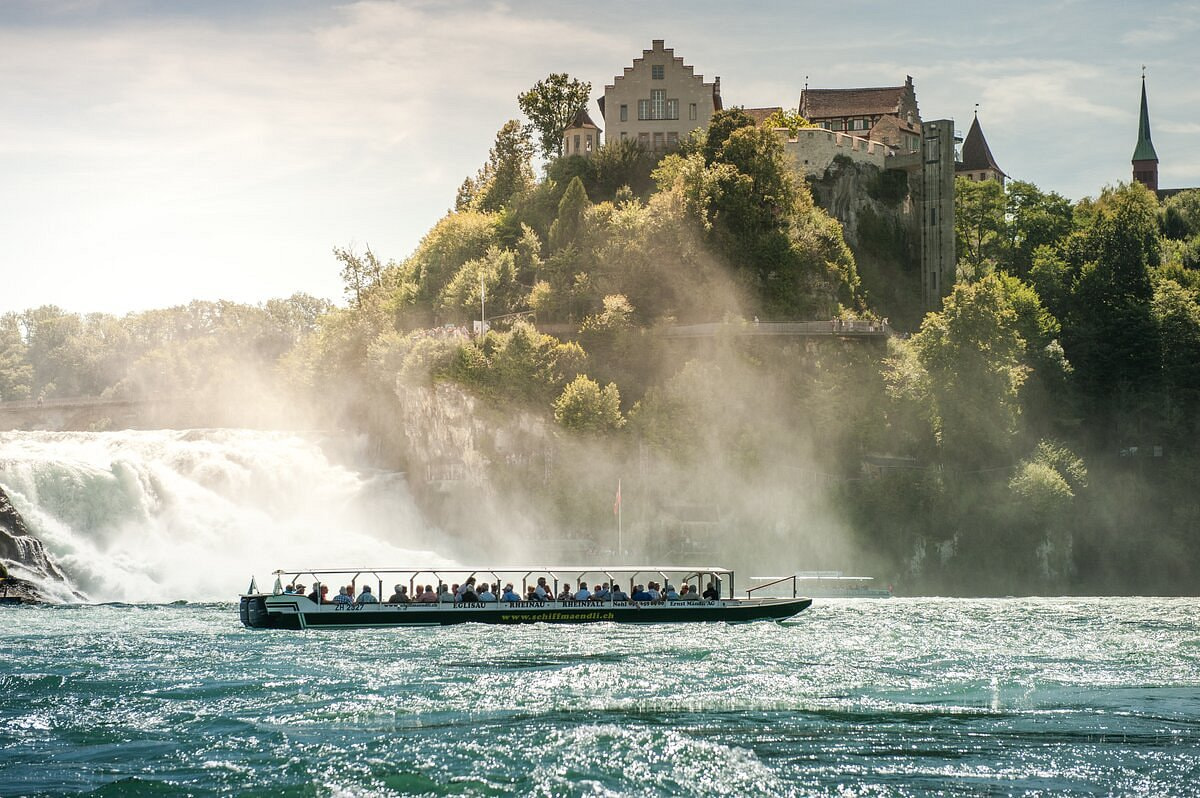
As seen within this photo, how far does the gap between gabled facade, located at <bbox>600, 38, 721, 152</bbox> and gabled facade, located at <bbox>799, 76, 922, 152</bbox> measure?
12.5 metres

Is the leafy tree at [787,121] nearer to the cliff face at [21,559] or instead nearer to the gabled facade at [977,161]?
the gabled facade at [977,161]

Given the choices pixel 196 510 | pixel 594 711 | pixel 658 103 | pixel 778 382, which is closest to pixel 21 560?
pixel 196 510

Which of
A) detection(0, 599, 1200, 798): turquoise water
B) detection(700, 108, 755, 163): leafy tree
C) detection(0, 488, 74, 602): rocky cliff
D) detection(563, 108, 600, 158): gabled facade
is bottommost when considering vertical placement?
detection(0, 599, 1200, 798): turquoise water

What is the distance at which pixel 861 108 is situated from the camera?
112188 millimetres

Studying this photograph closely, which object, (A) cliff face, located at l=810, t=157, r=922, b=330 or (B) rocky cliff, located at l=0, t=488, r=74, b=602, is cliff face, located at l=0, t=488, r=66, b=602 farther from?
(A) cliff face, located at l=810, t=157, r=922, b=330

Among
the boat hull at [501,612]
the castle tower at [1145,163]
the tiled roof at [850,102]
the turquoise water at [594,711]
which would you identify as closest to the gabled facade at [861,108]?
the tiled roof at [850,102]

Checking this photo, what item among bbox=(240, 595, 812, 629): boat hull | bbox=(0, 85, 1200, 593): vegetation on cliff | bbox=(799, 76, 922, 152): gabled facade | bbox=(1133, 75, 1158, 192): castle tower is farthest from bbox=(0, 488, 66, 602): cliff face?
bbox=(1133, 75, 1158, 192): castle tower

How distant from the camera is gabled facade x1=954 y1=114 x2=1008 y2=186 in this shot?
431 ft

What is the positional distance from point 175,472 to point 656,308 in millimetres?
32036

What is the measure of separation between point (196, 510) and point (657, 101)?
4958cm

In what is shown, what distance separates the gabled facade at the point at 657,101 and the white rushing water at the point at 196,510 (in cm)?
3581

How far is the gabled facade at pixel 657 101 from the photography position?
341ft

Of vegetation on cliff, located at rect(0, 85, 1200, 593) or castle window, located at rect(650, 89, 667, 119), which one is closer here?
vegetation on cliff, located at rect(0, 85, 1200, 593)

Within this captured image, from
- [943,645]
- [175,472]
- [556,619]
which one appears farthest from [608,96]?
[943,645]
